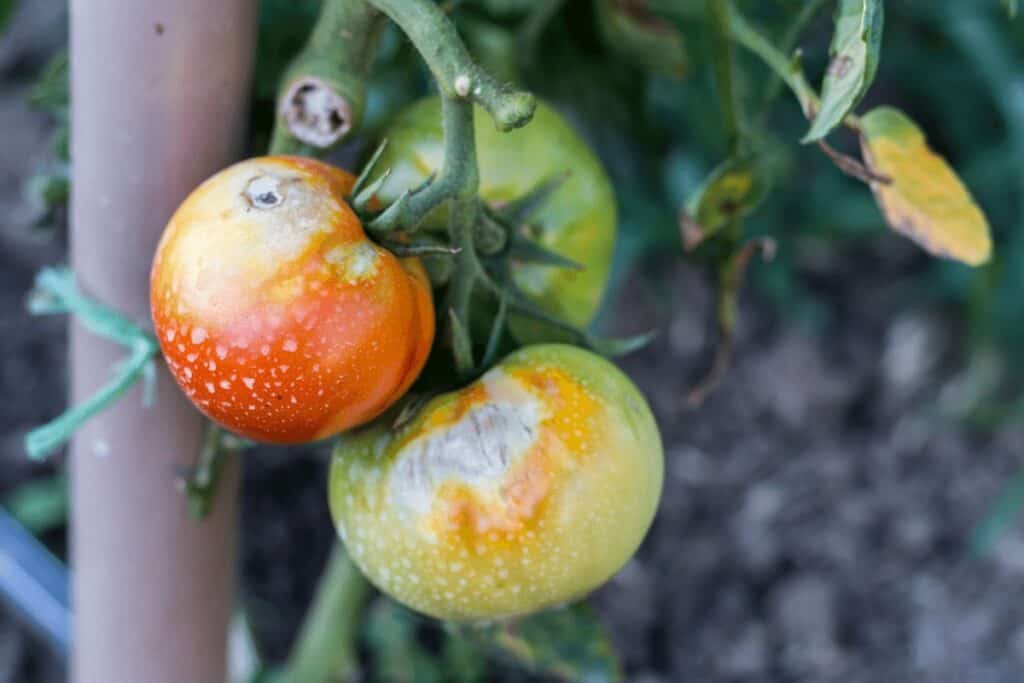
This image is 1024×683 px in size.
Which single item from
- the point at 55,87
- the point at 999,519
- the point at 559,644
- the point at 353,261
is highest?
the point at 353,261

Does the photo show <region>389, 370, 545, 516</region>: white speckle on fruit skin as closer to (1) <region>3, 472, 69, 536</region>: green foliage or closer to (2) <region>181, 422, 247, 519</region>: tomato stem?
(2) <region>181, 422, 247, 519</region>: tomato stem

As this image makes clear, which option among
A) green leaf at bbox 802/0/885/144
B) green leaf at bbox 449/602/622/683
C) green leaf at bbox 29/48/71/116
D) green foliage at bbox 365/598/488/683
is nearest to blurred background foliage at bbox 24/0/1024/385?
green leaf at bbox 29/48/71/116

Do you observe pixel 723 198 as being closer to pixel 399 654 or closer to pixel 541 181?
pixel 541 181

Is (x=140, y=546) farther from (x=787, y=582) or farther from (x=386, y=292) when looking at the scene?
(x=787, y=582)

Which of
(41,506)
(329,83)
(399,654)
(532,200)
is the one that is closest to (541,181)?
(532,200)

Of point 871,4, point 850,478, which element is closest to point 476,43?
point 871,4
